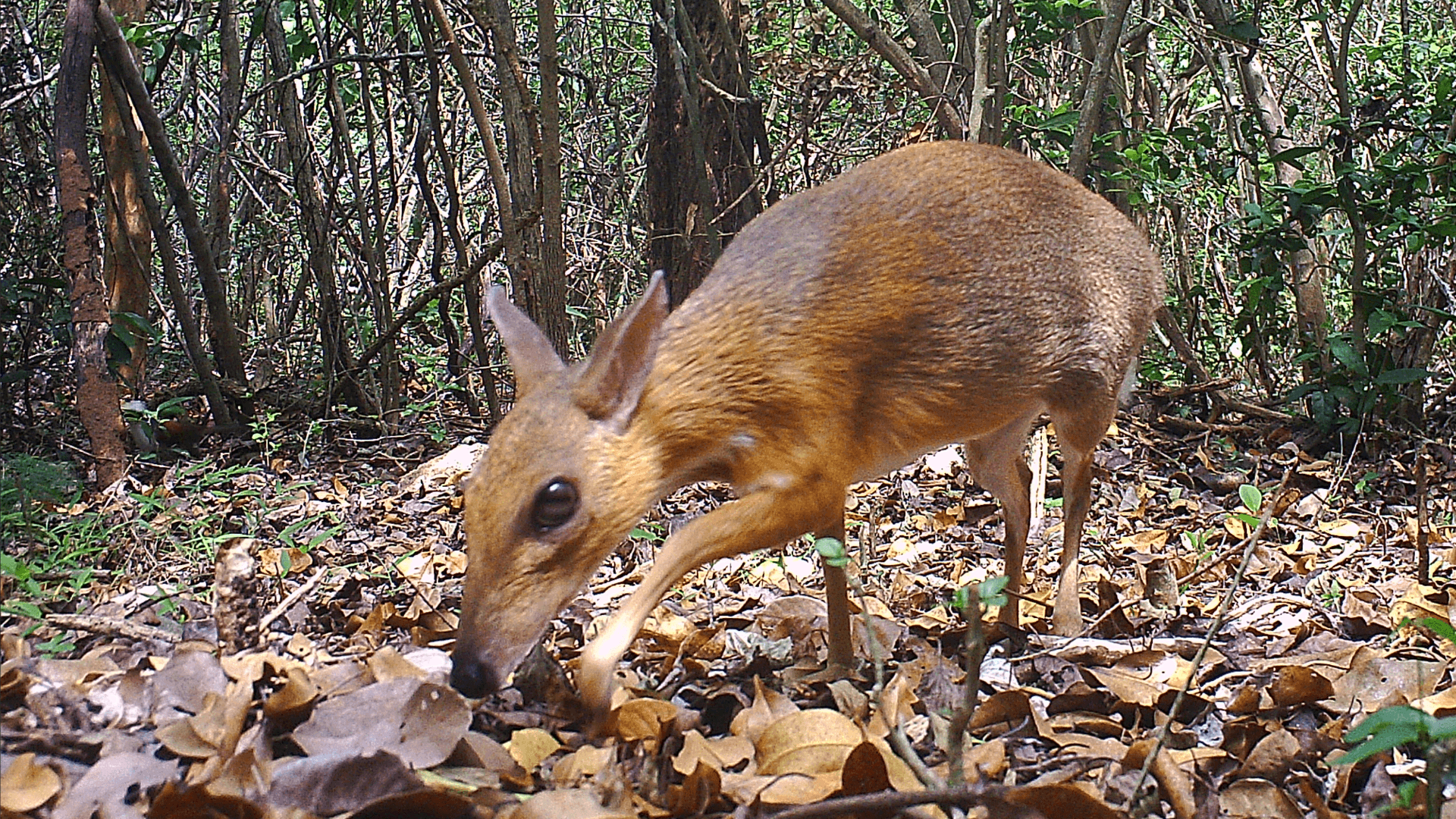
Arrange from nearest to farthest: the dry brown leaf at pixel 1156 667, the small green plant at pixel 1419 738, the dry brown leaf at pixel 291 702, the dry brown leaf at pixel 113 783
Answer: the small green plant at pixel 1419 738 → the dry brown leaf at pixel 113 783 → the dry brown leaf at pixel 291 702 → the dry brown leaf at pixel 1156 667

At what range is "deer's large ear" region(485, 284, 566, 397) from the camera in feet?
10.7

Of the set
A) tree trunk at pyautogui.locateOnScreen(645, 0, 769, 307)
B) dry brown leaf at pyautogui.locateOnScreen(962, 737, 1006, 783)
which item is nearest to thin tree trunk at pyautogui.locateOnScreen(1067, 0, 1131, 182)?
tree trunk at pyautogui.locateOnScreen(645, 0, 769, 307)

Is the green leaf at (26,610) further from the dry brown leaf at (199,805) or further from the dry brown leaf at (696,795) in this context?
the dry brown leaf at (696,795)

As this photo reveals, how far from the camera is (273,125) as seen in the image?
27.6ft

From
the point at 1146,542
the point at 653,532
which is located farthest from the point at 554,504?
the point at 1146,542

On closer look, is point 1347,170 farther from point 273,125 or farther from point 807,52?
point 273,125

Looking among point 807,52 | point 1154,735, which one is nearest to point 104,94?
point 807,52

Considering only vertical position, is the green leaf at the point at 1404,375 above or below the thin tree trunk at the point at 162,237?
below

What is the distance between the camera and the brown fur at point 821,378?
2.91 m

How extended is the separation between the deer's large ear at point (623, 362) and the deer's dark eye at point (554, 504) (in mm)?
217

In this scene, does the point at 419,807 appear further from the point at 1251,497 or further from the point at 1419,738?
the point at 1251,497

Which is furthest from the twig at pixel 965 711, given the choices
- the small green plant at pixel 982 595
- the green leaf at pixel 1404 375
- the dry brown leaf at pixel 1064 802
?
the green leaf at pixel 1404 375

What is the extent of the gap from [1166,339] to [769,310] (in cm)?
565

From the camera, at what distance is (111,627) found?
2.92 m
